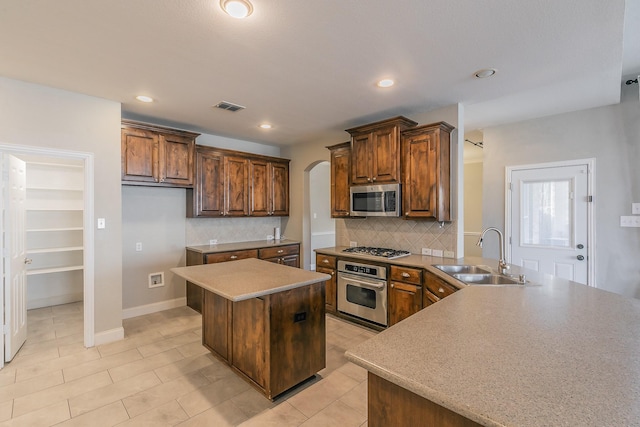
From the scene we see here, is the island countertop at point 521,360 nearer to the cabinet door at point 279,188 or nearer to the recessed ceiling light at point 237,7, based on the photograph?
the recessed ceiling light at point 237,7

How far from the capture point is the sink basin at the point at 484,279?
2507mm

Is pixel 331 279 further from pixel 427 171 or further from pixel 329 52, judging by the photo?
pixel 329 52

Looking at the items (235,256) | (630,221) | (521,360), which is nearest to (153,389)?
(235,256)

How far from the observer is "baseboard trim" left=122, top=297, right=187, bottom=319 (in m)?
4.09

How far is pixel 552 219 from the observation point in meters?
3.86

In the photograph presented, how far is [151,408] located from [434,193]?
322cm

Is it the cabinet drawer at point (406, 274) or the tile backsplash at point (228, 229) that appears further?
the tile backsplash at point (228, 229)

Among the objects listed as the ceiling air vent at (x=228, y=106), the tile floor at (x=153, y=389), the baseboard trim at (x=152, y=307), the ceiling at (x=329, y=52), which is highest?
the ceiling air vent at (x=228, y=106)

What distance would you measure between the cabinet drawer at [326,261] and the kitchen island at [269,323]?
1.31 metres

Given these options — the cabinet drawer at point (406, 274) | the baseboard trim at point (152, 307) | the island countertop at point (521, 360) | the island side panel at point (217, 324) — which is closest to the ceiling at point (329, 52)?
the island countertop at point (521, 360)

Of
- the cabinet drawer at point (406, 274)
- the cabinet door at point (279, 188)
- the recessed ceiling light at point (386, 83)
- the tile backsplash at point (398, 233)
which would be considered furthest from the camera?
the cabinet door at point (279, 188)

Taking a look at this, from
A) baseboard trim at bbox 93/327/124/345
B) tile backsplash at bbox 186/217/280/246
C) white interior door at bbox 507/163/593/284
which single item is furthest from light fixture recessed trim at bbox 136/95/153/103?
white interior door at bbox 507/163/593/284

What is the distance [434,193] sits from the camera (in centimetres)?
335

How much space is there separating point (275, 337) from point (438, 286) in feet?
5.13
